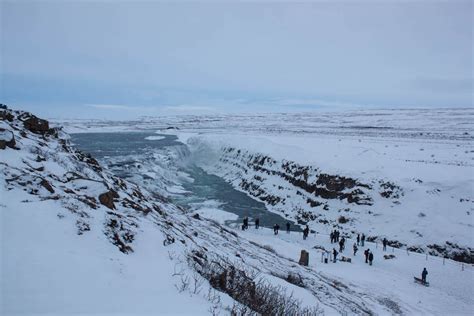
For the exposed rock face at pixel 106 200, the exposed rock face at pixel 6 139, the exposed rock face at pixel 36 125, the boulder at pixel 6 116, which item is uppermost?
the boulder at pixel 6 116

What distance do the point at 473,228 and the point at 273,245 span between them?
44.7ft

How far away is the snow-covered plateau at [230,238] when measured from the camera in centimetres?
476

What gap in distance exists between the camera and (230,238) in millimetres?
15008

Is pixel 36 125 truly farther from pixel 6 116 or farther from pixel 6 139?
pixel 6 139

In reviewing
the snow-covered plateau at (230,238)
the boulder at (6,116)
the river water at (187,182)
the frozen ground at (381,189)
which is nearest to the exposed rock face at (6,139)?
the snow-covered plateau at (230,238)

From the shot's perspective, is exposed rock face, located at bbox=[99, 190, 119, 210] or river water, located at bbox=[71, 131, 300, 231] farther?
river water, located at bbox=[71, 131, 300, 231]

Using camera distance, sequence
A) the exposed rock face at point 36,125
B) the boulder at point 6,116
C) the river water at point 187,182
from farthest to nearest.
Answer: the river water at point 187,182 < the exposed rock face at point 36,125 < the boulder at point 6,116

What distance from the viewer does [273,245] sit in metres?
19.4

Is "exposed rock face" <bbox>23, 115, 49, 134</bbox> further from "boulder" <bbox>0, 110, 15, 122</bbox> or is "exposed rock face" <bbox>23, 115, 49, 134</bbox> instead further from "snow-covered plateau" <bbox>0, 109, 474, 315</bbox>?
"boulder" <bbox>0, 110, 15, 122</bbox>

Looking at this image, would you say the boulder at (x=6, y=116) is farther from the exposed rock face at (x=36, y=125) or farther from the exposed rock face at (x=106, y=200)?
the exposed rock face at (x=106, y=200)

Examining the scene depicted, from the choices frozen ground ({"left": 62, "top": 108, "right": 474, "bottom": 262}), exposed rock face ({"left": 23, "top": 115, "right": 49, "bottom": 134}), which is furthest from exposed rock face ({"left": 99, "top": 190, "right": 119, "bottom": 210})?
frozen ground ({"left": 62, "top": 108, "right": 474, "bottom": 262})

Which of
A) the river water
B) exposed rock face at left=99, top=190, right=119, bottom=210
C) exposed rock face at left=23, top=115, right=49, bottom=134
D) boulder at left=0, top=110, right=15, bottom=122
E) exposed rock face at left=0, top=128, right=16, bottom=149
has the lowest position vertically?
the river water

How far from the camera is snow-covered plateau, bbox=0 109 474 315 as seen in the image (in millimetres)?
4758

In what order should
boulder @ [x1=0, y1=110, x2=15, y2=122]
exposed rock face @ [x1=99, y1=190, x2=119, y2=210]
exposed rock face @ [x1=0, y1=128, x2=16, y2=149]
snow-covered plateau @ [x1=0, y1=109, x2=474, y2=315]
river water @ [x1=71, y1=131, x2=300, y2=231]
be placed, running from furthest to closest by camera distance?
river water @ [x1=71, y1=131, x2=300, y2=231], boulder @ [x1=0, y1=110, x2=15, y2=122], exposed rock face @ [x1=0, y1=128, x2=16, y2=149], exposed rock face @ [x1=99, y1=190, x2=119, y2=210], snow-covered plateau @ [x1=0, y1=109, x2=474, y2=315]
